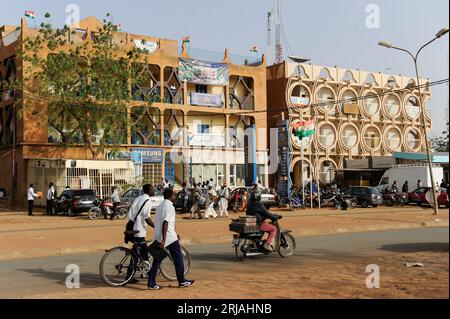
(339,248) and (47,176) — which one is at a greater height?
(47,176)

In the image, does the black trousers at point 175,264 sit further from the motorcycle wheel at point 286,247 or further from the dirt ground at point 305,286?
the motorcycle wheel at point 286,247

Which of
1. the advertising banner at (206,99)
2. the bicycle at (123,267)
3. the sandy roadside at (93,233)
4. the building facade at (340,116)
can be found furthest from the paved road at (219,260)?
the building facade at (340,116)

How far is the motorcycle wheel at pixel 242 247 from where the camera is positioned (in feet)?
40.2

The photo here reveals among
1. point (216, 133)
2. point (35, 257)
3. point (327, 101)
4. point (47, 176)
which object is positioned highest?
point (327, 101)

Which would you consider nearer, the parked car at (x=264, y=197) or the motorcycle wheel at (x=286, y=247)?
the motorcycle wheel at (x=286, y=247)

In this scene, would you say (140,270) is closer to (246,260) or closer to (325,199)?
(246,260)

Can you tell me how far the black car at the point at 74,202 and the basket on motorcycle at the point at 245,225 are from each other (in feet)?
59.9

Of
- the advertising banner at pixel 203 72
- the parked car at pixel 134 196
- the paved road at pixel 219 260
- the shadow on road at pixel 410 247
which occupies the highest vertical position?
the advertising banner at pixel 203 72

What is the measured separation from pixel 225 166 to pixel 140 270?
36.6 meters

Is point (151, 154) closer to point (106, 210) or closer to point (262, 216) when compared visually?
Answer: point (106, 210)

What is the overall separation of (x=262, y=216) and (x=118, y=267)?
4058mm

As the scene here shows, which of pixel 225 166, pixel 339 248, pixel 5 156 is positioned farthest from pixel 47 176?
pixel 339 248

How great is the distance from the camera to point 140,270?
9.62m
